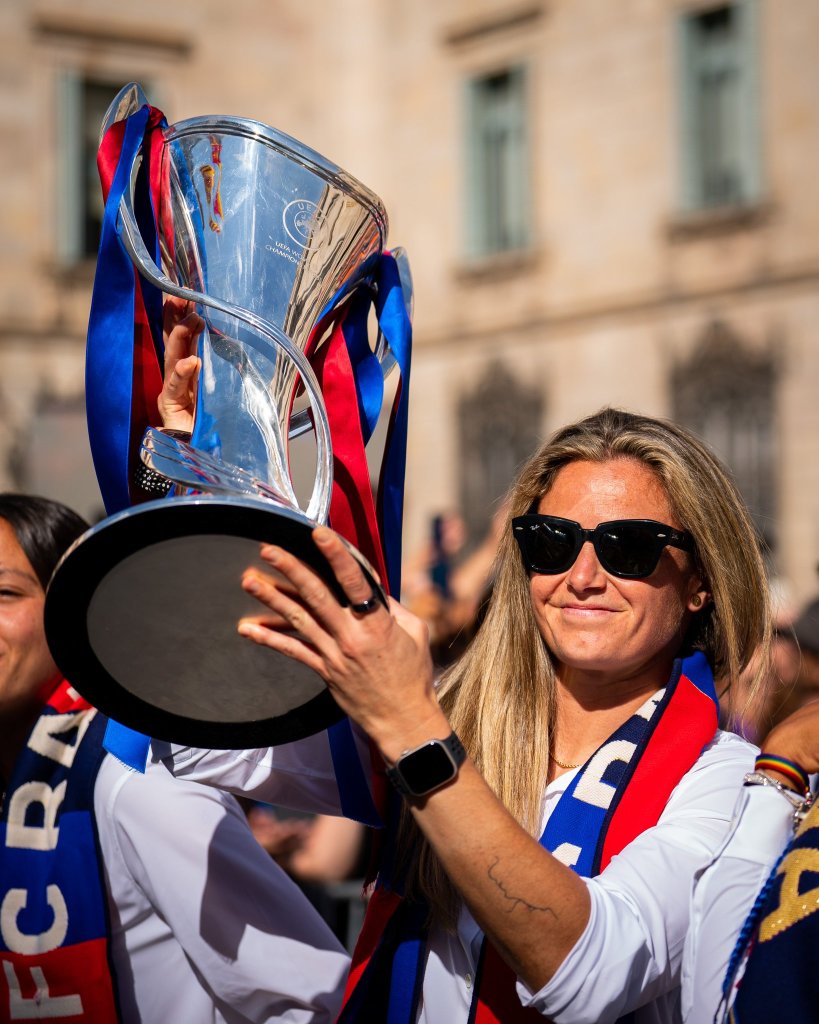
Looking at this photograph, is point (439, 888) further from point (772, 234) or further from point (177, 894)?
point (772, 234)

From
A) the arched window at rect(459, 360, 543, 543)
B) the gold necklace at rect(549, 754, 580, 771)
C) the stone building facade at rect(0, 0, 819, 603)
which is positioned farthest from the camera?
the arched window at rect(459, 360, 543, 543)

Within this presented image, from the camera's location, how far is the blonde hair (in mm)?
1982

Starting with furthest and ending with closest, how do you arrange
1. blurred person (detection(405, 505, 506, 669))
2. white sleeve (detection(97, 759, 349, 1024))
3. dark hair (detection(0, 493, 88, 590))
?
1. blurred person (detection(405, 505, 506, 669))
2. dark hair (detection(0, 493, 88, 590))
3. white sleeve (detection(97, 759, 349, 1024))

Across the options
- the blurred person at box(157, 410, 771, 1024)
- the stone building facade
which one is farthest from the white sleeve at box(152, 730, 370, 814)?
the stone building facade

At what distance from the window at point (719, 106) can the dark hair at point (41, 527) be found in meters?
10.7

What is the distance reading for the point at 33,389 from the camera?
1433cm

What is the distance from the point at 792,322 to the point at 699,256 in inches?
45.8

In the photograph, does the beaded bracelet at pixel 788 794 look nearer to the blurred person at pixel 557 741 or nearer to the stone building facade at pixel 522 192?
the blurred person at pixel 557 741

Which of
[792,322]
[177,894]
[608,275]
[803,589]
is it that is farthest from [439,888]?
[608,275]

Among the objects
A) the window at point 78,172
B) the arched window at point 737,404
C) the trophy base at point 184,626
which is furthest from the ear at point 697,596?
the window at point 78,172

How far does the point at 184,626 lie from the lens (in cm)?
155

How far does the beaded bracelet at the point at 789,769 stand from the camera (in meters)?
1.82

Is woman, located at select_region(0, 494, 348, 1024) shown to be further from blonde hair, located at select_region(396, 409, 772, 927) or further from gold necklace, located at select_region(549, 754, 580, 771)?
gold necklace, located at select_region(549, 754, 580, 771)

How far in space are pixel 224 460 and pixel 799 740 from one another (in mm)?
842
